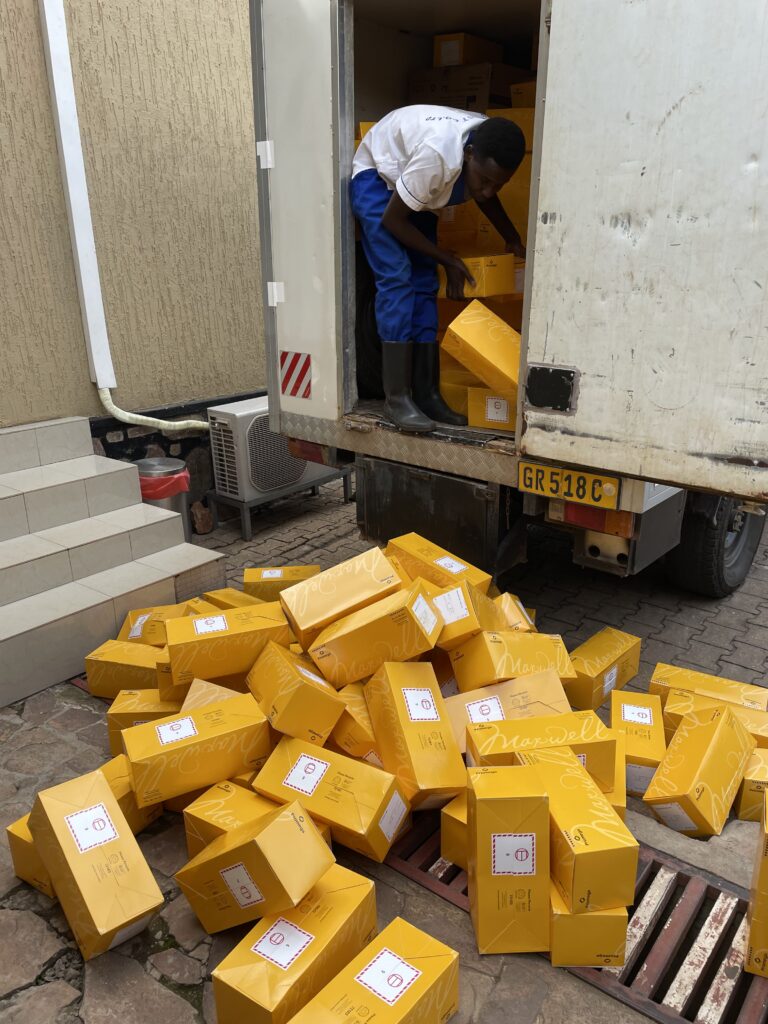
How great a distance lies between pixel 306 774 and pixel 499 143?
258cm

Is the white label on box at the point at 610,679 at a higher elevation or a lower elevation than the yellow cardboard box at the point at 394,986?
lower

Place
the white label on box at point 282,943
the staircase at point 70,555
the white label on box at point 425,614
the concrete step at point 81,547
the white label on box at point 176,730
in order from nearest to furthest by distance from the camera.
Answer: the white label on box at point 282,943
the white label on box at point 176,730
the white label on box at point 425,614
the staircase at point 70,555
the concrete step at point 81,547

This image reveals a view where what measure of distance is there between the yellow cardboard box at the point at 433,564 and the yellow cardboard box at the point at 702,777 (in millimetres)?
1019

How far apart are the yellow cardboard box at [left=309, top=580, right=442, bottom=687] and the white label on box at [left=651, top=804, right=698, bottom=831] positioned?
3.03 ft

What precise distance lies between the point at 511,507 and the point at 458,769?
1.34 metres

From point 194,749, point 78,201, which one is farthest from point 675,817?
point 78,201

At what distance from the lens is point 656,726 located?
2797mm

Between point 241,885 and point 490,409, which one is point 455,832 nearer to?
point 241,885

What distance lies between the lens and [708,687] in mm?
3080

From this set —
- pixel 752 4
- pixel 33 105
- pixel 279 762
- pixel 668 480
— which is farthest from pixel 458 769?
pixel 33 105

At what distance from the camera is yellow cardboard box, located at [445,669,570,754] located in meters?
2.72

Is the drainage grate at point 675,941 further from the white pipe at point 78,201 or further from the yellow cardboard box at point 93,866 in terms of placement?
the white pipe at point 78,201

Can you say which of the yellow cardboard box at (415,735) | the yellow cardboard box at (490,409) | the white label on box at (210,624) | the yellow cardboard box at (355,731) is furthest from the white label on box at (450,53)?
the yellow cardboard box at (355,731)

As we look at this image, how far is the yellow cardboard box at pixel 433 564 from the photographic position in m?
3.25
